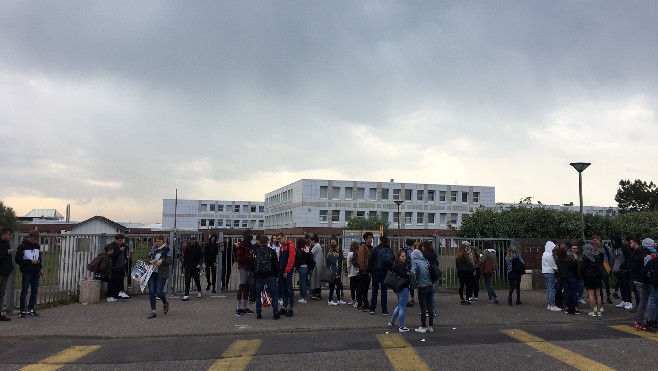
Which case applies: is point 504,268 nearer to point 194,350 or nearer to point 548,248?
point 548,248

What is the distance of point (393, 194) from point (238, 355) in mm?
72202

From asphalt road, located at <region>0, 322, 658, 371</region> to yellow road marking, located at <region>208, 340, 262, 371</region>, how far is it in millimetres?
59

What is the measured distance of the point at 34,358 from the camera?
7.61 metres

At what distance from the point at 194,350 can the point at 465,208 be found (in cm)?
7623

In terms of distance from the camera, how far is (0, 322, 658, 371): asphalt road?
23.4ft

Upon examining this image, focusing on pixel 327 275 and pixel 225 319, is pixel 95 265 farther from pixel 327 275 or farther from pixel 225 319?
pixel 327 275

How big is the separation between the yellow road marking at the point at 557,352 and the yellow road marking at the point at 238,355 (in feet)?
15.8

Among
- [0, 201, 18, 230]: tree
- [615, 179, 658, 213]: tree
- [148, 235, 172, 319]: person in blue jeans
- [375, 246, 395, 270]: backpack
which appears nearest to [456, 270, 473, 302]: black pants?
[375, 246, 395, 270]: backpack

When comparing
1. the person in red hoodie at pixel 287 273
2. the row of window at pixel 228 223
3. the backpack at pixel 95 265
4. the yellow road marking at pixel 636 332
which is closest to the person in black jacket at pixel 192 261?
the backpack at pixel 95 265

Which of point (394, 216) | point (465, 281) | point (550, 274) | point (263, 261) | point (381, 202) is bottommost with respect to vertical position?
point (465, 281)

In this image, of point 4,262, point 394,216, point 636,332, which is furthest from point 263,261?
point 394,216

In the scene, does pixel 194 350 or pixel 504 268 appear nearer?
pixel 194 350

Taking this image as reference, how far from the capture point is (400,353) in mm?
7797

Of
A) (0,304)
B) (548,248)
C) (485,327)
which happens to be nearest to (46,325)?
(0,304)
